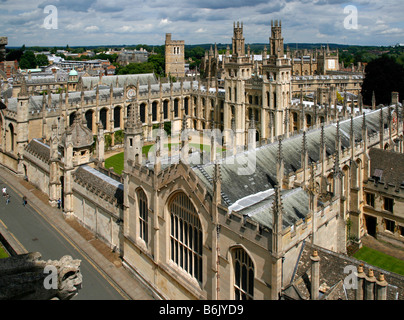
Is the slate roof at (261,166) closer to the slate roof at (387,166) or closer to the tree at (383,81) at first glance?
the slate roof at (387,166)

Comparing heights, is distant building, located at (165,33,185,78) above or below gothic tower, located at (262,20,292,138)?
above

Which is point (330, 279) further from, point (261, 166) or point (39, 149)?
point (39, 149)

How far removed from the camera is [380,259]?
979 inches

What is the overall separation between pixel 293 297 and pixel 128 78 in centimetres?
6130

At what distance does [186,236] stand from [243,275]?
3.87 meters

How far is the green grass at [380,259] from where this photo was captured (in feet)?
78.2

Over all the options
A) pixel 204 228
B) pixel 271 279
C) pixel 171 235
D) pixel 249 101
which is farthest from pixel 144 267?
pixel 249 101

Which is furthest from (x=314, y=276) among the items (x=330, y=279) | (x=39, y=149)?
(x=39, y=149)

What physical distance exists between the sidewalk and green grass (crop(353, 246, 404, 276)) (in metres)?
13.7

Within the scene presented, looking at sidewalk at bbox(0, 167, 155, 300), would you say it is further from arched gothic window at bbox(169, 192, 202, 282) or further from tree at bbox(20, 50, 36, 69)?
tree at bbox(20, 50, 36, 69)

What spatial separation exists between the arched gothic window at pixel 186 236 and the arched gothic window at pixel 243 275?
7.83 feet

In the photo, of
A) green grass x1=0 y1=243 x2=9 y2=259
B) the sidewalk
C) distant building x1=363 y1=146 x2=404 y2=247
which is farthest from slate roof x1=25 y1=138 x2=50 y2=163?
distant building x1=363 y1=146 x2=404 y2=247

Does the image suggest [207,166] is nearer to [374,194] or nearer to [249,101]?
[374,194]

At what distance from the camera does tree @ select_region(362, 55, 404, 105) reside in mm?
62438
